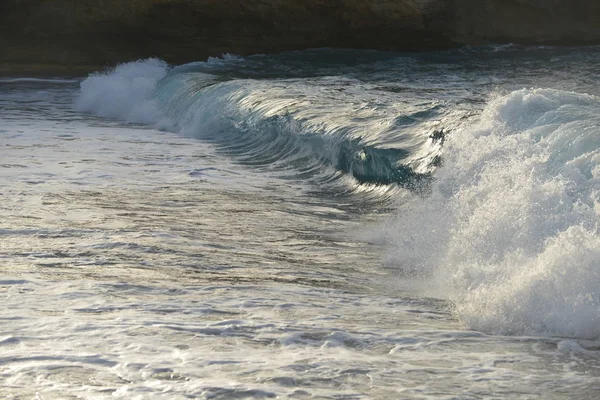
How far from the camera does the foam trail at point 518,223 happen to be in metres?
4.07

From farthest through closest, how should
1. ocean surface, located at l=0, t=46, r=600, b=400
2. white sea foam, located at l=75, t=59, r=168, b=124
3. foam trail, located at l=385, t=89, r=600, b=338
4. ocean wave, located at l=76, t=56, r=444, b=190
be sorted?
white sea foam, located at l=75, t=59, r=168, b=124 → ocean wave, located at l=76, t=56, r=444, b=190 → foam trail, located at l=385, t=89, r=600, b=338 → ocean surface, located at l=0, t=46, r=600, b=400

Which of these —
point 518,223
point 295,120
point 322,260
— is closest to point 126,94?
point 295,120

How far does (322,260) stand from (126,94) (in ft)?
40.9

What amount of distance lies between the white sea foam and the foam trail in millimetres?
8201

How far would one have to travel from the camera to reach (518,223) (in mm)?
4973

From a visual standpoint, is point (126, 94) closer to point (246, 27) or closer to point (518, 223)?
point (246, 27)

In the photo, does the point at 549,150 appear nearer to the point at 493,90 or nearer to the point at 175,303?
the point at 175,303

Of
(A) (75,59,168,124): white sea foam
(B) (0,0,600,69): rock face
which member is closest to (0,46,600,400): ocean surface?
(A) (75,59,168,124): white sea foam

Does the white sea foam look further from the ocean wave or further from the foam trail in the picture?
the foam trail

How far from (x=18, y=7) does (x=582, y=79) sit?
15.2 metres

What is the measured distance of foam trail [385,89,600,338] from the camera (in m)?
4.07

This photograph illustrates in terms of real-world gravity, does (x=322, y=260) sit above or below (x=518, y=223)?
below

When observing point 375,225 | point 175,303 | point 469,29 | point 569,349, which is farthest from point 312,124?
point 469,29

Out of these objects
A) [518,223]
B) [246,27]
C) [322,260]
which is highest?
[246,27]
